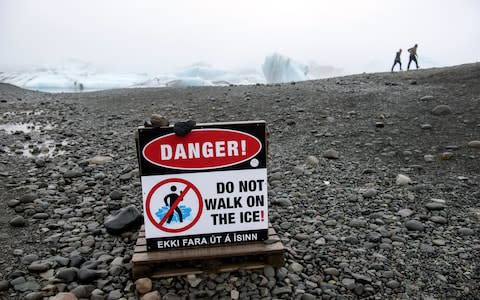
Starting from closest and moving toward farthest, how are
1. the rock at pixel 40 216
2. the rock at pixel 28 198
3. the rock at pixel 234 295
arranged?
the rock at pixel 234 295 < the rock at pixel 40 216 < the rock at pixel 28 198

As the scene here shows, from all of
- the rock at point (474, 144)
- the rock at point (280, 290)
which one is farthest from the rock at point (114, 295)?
the rock at point (474, 144)

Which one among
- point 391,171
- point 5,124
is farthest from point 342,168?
point 5,124

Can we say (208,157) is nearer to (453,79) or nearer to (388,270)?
(388,270)

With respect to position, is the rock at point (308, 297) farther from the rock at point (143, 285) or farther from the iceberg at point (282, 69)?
the iceberg at point (282, 69)

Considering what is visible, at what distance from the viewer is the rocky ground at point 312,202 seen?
324 centimetres

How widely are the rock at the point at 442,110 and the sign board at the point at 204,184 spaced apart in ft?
21.2

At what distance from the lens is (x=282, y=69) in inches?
1503

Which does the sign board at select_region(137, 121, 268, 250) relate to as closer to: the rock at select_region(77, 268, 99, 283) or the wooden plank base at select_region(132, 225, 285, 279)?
the wooden plank base at select_region(132, 225, 285, 279)

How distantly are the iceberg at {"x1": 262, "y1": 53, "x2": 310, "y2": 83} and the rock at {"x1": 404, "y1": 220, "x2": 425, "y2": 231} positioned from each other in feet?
108

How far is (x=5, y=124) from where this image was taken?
10.0 metres

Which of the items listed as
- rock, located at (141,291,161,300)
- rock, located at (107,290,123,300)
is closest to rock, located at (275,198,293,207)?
rock, located at (141,291,161,300)

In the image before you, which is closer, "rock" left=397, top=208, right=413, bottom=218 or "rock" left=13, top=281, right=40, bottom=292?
"rock" left=13, top=281, right=40, bottom=292

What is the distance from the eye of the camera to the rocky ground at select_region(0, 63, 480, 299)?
127 inches

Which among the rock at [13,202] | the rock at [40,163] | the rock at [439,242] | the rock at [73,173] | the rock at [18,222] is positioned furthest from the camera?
the rock at [40,163]
